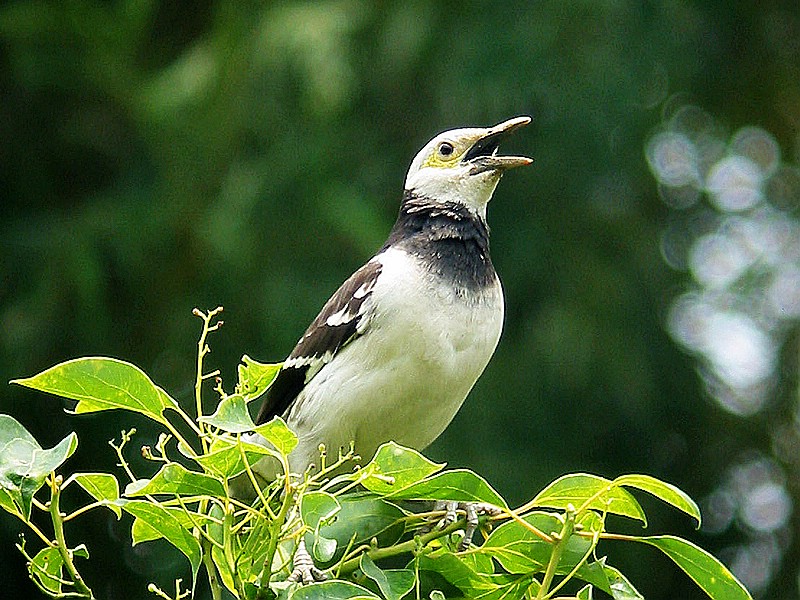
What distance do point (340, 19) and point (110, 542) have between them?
100 inches

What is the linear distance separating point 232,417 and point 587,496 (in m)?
0.47

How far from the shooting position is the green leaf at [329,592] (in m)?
1.59

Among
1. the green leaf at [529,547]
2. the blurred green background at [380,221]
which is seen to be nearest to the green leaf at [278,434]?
the green leaf at [529,547]

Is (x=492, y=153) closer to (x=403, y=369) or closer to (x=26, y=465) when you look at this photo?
(x=403, y=369)

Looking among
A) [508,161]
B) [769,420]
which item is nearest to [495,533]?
[508,161]

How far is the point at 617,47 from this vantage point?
6.09m

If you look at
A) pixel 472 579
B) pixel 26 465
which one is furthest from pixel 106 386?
pixel 472 579

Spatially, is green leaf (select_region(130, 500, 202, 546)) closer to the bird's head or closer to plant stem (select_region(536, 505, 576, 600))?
plant stem (select_region(536, 505, 576, 600))

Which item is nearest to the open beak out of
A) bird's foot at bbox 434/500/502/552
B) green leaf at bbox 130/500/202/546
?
bird's foot at bbox 434/500/502/552

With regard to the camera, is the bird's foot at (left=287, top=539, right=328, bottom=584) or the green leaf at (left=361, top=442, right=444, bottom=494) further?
the bird's foot at (left=287, top=539, right=328, bottom=584)

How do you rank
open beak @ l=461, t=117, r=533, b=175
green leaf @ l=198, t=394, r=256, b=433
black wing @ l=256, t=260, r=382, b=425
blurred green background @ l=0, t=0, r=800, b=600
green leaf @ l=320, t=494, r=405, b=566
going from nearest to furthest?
1. green leaf @ l=198, t=394, r=256, b=433
2. green leaf @ l=320, t=494, r=405, b=566
3. black wing @ l=256, t=260, r=382, b=425
4. open beak @ l=461, t=117, r=533, b=175
5. blurred green background @ l=0, t=0, r=800, b=600

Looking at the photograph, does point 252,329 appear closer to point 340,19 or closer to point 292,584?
point 340,19

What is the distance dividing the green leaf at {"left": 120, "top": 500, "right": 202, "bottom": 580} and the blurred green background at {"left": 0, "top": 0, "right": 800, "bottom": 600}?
3698 millimetres

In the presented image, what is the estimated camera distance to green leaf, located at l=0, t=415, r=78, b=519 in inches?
63.4
